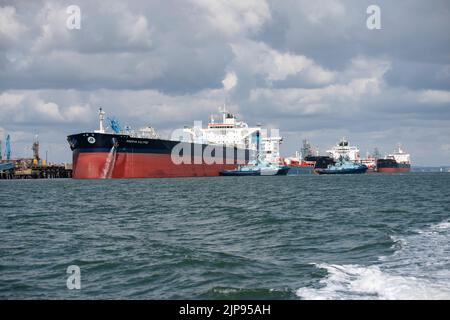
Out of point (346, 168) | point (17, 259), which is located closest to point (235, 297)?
point (17, 259)

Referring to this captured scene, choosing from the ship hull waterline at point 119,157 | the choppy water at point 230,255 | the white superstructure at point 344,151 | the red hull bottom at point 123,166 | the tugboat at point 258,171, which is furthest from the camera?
the white superstructure at point 344,151

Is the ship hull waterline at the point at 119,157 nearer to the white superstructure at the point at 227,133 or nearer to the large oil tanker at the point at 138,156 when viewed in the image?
the large oil tanker at the point at 138,156

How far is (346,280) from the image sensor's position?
1227 cm

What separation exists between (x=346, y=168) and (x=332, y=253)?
120 meters

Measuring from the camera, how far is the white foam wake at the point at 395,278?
11.0 meters

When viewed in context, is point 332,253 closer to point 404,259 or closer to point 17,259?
point 404,259

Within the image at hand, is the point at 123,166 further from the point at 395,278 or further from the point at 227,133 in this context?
the point at 395,278

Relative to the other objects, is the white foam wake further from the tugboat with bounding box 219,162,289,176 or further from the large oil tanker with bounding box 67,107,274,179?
the tugboat with bounding box 219,162,289,176

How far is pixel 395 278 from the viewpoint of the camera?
40.5ft

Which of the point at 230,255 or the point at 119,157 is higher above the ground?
the point at 119,157

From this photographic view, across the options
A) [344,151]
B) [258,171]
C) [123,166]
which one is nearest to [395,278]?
[123,166]

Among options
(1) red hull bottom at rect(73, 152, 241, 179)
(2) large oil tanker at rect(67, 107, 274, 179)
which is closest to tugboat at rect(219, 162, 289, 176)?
(2) large oil tanker at rect(67, 107, 274, 179)

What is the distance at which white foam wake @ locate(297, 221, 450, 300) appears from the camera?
11.0 meters

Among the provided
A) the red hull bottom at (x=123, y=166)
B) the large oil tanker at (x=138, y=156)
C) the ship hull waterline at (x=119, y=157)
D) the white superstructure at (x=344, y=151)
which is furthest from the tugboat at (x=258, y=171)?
the white superstructure at (x=344, y=151)
